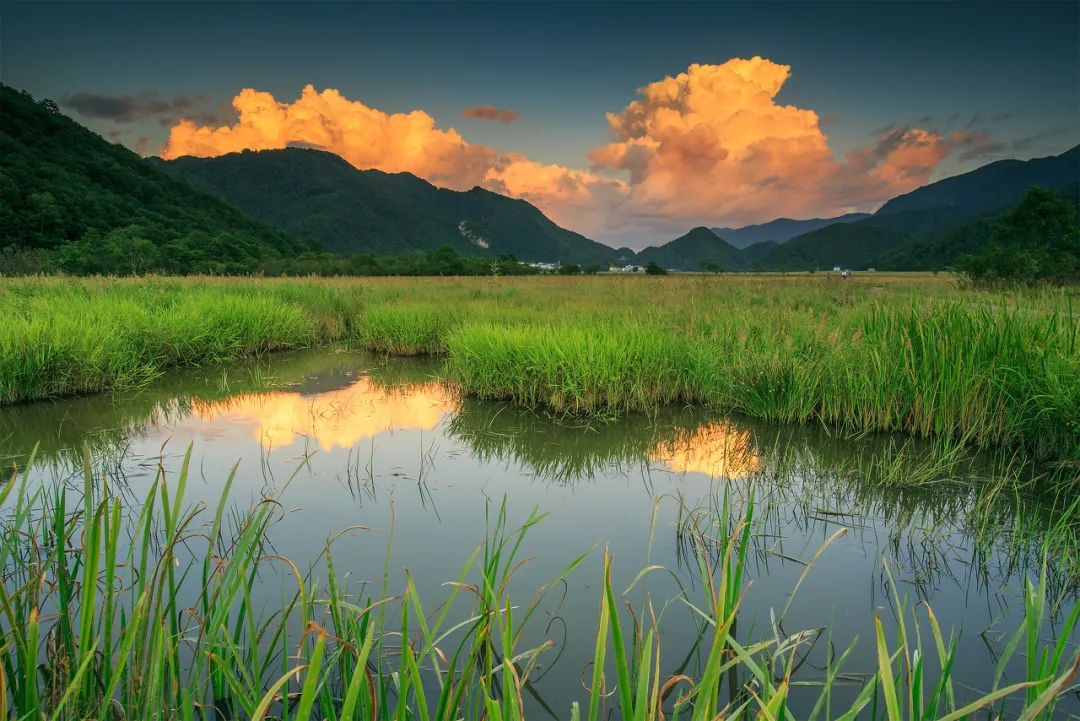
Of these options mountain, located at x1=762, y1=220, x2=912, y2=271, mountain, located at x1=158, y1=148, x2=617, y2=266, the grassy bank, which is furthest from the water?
mountain, located at x1=762, y1=220, x2=912, y2=271

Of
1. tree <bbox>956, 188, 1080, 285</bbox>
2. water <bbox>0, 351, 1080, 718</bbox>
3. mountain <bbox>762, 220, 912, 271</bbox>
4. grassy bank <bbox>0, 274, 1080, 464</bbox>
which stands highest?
mountain <bbox>762, 220, 912, 271</bbox>

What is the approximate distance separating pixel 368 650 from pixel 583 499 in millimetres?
3455

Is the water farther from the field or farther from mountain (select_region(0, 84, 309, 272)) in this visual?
mountain (select_region(0, 84, 309, 272))

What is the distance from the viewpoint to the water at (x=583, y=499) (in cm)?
286

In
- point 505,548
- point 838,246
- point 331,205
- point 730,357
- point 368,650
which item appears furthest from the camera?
point 838,246

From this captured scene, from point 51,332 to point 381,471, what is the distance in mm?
5973

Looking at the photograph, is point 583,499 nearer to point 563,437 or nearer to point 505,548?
point 505,548

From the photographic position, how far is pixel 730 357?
755cm

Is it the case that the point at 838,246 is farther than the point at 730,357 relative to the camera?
Yes

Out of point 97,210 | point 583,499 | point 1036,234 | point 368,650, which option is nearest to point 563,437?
point 583,499

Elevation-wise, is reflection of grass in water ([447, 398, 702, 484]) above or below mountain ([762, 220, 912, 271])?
below

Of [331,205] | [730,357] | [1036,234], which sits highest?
[331,205]

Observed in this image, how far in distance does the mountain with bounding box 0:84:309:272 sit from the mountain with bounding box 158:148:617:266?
5956 cm

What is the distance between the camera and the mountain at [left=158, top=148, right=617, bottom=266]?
13388 cm
